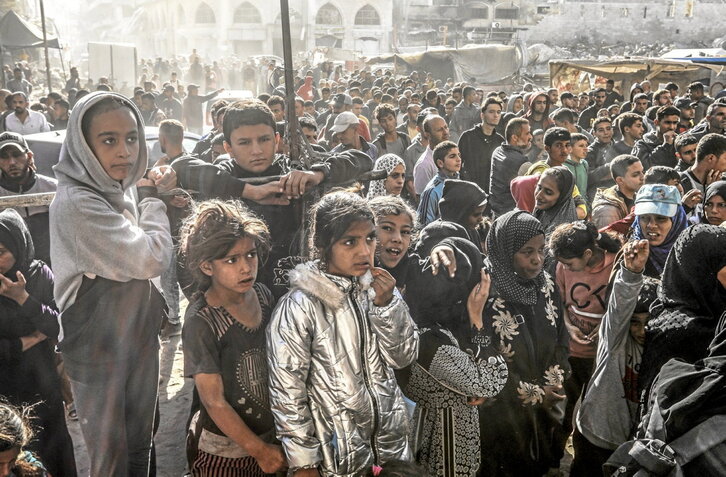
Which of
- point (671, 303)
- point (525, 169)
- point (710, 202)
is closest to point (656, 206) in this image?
point (710, 202)

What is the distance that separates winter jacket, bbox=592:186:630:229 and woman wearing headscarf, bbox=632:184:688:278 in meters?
0.90

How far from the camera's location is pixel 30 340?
3.02 meters

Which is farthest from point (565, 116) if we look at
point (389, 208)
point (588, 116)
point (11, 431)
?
point (11, 431)

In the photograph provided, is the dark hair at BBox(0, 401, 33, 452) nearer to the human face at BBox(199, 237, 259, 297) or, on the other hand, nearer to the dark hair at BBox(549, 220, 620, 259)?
the human face at BBox(199, 237, 259, 297)

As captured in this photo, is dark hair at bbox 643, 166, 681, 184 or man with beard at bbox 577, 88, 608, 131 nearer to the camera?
A: dark hair at bbox 643, 166, 681, 184

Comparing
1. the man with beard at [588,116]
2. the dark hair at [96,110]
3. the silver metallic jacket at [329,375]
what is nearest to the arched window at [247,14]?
the man with beard at [588,116]

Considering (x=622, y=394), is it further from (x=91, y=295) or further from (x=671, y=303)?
(x=91, y=295)

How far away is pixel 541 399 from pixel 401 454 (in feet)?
3.30

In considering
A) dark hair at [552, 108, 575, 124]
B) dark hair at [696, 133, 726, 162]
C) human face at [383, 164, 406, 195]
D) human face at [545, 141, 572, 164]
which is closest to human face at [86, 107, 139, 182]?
human face at [383, 164, 406, 195]

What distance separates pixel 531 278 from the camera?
3.18 m

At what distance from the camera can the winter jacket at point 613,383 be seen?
116 inches

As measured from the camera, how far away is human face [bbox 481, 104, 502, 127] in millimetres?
7020

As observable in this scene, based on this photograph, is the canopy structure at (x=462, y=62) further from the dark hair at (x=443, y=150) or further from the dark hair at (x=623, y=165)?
the dark hair at (x=623, y=165)

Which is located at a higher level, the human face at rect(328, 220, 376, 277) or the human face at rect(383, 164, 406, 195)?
the human face at rect(328, 220, 376, 277)
